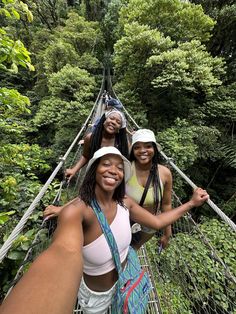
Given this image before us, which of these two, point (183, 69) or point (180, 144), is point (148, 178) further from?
point (183, 69)

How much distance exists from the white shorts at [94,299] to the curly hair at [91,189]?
240 millimetres

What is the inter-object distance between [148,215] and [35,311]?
0.45 m

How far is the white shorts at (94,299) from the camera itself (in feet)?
1.96

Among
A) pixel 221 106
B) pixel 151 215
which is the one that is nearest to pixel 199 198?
pixel 151 215

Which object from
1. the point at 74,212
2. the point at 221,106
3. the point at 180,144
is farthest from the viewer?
the point at 221,106

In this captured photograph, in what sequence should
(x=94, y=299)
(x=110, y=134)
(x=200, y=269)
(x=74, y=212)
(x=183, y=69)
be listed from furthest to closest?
1. (x=183, y=69)
2. (x=200, y=269)
3. (x=110, y=134)
4. (x=94, y=299)
5. (x=74, y=212)

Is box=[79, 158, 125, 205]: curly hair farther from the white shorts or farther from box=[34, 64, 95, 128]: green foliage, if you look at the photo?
box=[34, 64, 95, 128]: green foliage

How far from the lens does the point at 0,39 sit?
2.41ft

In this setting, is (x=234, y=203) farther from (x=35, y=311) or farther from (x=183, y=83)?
(x=35, y=311)

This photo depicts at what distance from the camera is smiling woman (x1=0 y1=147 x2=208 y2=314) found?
0.94 feet

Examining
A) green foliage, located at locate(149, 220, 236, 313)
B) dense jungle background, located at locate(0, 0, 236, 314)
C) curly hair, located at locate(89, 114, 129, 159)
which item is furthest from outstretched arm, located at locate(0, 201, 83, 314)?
dense jungle background, located at locate(0, 0, 236, 314)

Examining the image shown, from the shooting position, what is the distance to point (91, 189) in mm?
554

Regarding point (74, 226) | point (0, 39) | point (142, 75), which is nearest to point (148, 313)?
point (74, 226)

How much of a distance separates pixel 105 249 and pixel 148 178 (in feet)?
1.30
